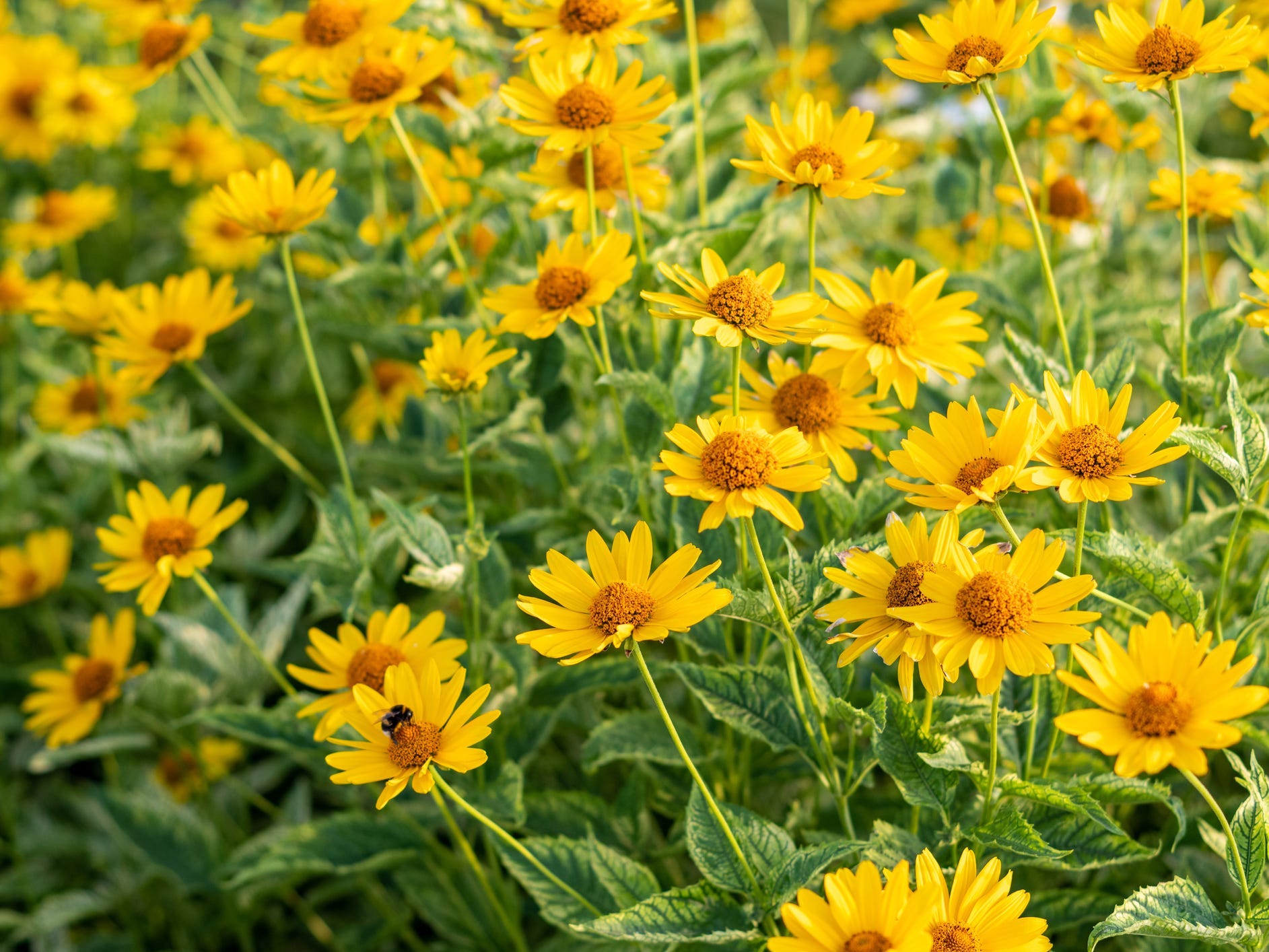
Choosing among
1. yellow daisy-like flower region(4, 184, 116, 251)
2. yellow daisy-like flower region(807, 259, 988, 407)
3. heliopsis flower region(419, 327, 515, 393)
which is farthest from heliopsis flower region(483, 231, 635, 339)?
yellow daisy-like flower region(4, 184, 116, 251)

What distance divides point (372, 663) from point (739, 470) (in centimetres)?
58

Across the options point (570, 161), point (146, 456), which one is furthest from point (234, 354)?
point (570, 161)

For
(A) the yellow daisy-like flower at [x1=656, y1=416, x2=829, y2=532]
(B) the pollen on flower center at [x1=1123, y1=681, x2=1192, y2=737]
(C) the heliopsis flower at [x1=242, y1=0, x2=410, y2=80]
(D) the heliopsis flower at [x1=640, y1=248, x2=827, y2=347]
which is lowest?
(B) the pollen on flower center at [x1=1123, y1=681, x2=1192, y2=737]

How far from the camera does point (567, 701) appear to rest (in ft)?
5.29

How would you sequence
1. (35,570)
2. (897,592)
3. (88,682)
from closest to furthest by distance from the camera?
(897,592)
(88,682)
(35,570)

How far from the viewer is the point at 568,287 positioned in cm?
141

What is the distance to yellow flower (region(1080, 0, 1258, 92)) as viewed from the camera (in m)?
1.25

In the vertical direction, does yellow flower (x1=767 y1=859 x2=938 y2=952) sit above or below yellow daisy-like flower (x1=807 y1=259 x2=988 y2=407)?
below

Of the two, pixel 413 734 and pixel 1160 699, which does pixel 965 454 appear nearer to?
pixel 1160 699

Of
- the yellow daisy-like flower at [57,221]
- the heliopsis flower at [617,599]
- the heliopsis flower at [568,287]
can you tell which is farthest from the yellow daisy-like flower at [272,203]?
the yellow daisy-like flower at [57,221]

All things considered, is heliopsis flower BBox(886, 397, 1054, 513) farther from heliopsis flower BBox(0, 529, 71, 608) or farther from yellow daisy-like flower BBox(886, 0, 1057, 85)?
heliopsis flower BBox(0, 529, 71, 608)

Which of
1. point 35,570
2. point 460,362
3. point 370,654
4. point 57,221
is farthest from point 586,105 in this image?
point 57,221

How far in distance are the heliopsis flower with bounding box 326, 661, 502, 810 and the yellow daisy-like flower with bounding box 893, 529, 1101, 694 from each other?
0.46 meters

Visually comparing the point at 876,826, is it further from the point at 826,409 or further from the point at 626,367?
the point at 626,367
